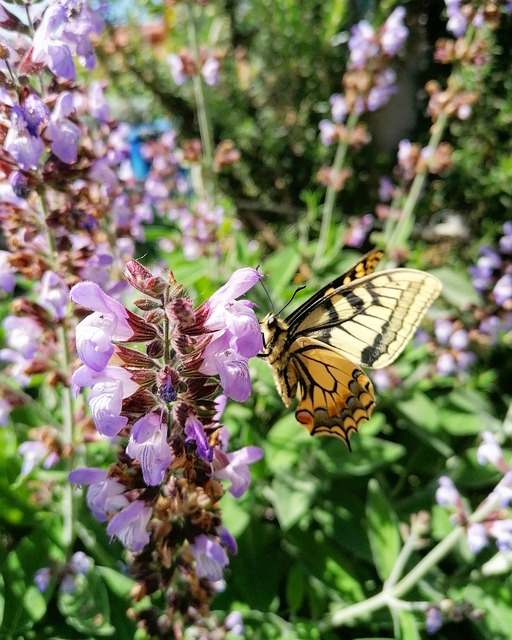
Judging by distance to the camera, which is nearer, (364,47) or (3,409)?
(3,409)

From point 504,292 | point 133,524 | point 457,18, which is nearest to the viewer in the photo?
point 133,524

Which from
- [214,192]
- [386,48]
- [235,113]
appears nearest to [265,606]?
[214,192]

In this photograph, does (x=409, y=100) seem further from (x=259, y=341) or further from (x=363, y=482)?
(x=259, y=341)

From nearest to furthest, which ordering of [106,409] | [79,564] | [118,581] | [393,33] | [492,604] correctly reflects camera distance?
1. [106,409]
2. [79,564]
3. [118,581]
4. [492,604]
5. [393,33]

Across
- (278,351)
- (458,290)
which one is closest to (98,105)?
(278,351)

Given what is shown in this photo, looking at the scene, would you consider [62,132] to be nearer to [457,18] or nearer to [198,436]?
[198,436]

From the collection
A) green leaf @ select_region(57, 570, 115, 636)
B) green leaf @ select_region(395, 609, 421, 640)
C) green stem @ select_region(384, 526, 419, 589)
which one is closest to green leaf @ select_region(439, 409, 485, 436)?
green stem @ select_region(384, 526, 419, 589)

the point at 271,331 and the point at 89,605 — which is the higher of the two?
the point at 271,331
